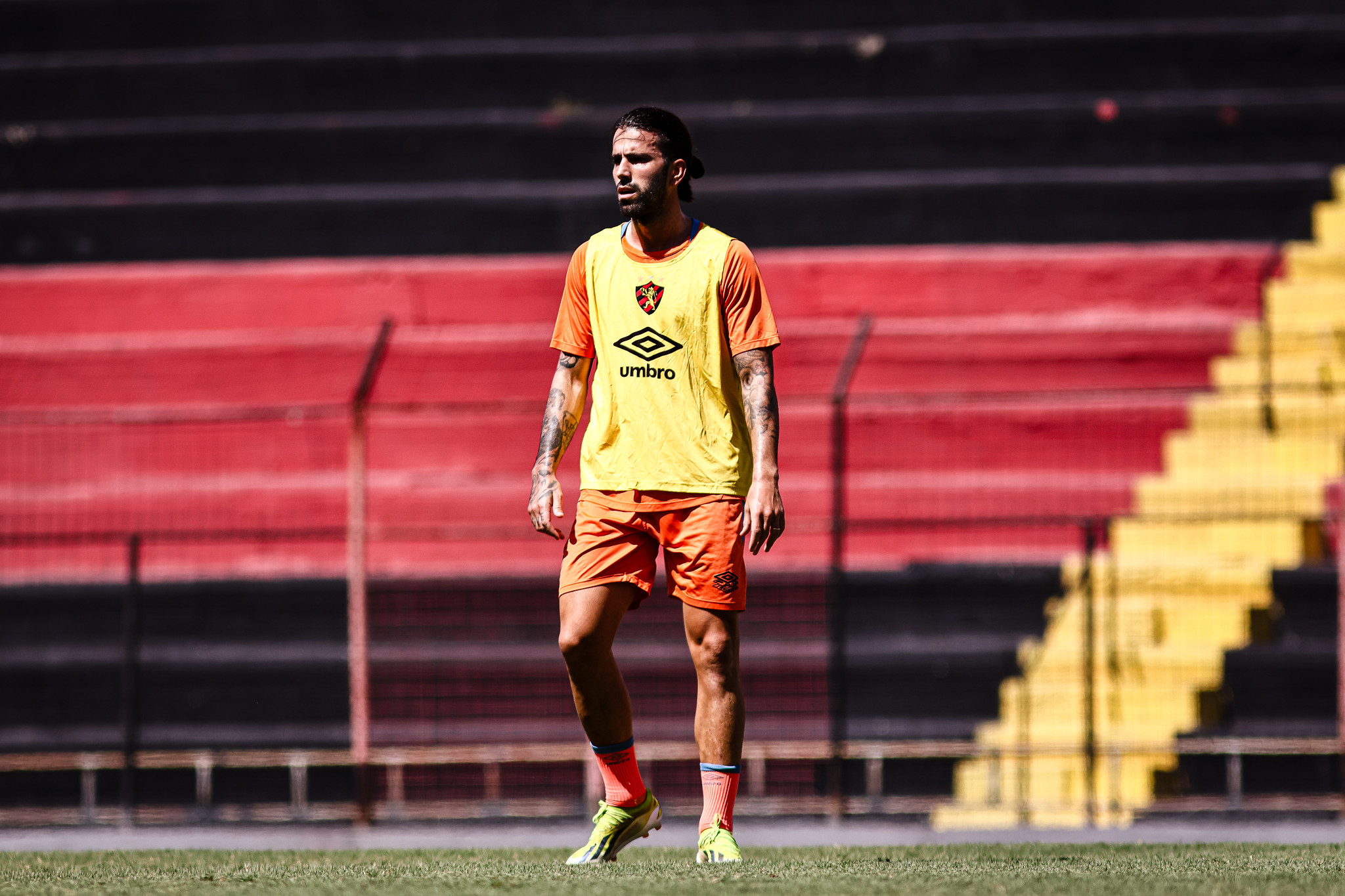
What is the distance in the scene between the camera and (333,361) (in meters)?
9.45

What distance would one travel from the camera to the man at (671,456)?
142 inches

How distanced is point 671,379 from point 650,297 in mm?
189

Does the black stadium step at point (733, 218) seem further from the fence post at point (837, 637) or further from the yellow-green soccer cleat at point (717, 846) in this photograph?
the yellow-green soccer cleat at point (717, 846)

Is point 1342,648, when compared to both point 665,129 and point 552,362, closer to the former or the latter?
point 552,362

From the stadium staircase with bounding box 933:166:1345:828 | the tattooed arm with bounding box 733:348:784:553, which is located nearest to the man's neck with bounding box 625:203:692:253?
the tattooed arm with bounding box 733:348:784:553

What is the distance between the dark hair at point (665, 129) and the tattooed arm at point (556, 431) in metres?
0.47

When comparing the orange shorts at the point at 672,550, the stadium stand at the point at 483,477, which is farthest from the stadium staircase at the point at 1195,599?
the orange shorts at the point at 672,550

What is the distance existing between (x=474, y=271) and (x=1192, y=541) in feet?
14.2

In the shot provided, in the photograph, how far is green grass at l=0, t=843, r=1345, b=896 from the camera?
3.15m

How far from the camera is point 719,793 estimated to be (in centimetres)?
362

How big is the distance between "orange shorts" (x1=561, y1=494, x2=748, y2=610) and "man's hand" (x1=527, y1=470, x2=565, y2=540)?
55 mm

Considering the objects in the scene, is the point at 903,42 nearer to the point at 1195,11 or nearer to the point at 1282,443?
the point at 1195,11

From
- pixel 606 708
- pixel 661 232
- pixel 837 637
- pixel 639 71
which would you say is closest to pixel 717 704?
pixel 606 708

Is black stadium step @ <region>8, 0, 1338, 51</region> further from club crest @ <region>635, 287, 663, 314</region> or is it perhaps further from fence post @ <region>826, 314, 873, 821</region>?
club crest @ <region>635, 287, 663, 314</region>
